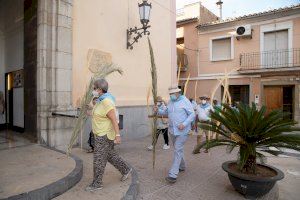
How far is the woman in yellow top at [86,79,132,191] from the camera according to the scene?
422 centimetres

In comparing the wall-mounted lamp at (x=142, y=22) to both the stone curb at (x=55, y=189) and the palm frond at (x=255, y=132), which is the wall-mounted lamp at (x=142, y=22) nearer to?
the palm frond at (x=255, y=132)

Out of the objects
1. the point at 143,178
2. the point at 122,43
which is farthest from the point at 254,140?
the point at 122,43

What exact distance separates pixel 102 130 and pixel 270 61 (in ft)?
48.6

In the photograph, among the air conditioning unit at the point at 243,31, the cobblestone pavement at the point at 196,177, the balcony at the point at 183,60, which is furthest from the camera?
the balcony at the point at 183,60

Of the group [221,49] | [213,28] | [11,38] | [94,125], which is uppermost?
[213,28]

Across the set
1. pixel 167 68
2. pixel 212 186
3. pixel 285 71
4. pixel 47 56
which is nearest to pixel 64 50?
pixel 47 56

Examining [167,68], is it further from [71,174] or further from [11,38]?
[71,174]

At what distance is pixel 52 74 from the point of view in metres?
6.84

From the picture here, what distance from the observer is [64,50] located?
7.05 meters

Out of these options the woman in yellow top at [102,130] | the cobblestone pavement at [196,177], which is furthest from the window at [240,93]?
the woman in yellow top at [102,130]

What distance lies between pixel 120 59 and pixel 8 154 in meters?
4.59

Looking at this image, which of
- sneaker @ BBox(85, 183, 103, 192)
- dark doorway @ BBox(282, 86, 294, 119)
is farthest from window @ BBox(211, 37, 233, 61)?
sneaker @ BBox(85, 183, 103, 192)

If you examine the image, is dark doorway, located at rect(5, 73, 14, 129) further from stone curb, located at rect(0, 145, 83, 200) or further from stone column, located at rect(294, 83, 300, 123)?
stone column, located at rect(294, 83, 300, 123)

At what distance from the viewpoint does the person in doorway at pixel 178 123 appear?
16.3 ft
